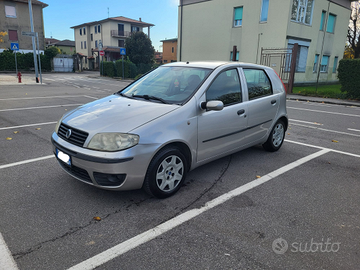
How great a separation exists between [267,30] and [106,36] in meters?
42.7

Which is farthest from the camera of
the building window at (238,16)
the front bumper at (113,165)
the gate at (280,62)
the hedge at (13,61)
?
the hedge at (13,61)

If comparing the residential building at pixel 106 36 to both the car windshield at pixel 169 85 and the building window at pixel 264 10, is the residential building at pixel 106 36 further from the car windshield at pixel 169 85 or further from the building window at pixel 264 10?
the car windshield at pixel 169 85

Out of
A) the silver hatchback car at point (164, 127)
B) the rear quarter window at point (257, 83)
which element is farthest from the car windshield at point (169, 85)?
the rear quarter window at point (257, 83)

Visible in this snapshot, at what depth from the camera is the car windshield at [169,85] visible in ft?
12.9

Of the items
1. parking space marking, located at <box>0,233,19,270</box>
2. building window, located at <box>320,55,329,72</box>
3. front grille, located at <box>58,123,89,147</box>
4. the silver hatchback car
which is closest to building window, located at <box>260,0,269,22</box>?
building window, located at <box>320,55,329,72</box>

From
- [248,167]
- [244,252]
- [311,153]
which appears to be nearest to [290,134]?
[311,153]

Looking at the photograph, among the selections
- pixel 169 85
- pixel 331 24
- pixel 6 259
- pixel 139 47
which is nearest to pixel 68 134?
pixel 6 259

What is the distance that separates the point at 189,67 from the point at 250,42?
1991cm

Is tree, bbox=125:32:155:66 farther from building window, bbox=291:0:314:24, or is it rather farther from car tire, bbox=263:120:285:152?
car tire, bbox=263:120:285:152

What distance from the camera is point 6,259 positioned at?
2.46 m

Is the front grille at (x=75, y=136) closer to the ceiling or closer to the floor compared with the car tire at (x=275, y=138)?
closer to the ceiling

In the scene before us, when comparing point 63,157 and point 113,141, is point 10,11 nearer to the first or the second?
point 63,157

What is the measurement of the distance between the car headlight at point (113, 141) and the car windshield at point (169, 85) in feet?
2.97

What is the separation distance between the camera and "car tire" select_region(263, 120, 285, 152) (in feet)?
17.7
